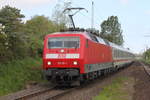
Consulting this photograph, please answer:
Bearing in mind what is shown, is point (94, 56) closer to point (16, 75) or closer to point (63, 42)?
point (63, 42)

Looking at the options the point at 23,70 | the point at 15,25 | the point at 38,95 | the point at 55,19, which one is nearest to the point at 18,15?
the point at 15,25

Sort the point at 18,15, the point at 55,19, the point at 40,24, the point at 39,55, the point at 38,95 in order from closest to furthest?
the point at 38,95, the point at 18,15, the point at 39,55, the point at 55,19, the point at 40,24

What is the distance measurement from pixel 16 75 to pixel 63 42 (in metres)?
3.25

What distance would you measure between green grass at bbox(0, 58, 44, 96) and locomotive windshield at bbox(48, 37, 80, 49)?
2483 mm

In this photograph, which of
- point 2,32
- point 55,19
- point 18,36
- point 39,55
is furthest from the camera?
point 55,19

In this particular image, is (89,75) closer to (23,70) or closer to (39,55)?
(23,70)

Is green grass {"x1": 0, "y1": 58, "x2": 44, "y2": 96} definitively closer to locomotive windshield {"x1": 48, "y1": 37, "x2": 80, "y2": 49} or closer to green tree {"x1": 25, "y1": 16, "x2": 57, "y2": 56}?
locomotive windshield {"x1": 48, "y1": 37, "x2": 80, "y2": 49}

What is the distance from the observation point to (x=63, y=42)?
56.2 ft

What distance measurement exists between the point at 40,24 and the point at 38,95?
45010 millimetres

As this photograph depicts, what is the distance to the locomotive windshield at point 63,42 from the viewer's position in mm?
A: 17000

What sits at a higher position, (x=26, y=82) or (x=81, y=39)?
(x=81, y=39)

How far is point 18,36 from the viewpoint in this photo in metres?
18.6

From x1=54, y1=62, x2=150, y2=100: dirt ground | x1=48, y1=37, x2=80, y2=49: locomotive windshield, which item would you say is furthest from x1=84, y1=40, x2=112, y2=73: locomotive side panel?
x1=54, y1=62, x2=150, y2=100: dirt ground

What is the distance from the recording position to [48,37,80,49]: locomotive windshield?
17.0 metres
